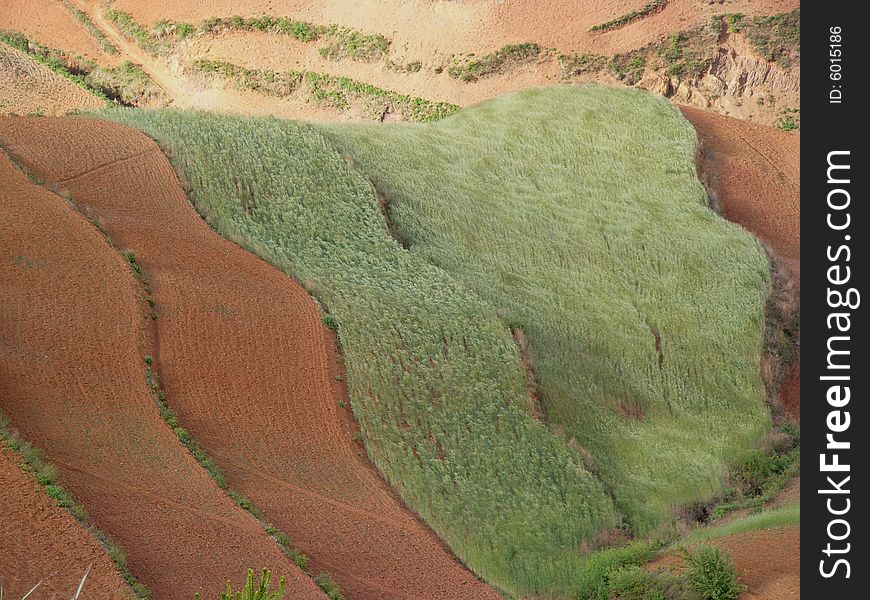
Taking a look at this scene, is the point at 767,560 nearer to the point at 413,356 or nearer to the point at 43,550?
the point at 413,356

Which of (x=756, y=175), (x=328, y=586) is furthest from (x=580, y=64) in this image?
(x=328, y=586)

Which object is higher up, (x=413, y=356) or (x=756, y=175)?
(x=756, y=175)

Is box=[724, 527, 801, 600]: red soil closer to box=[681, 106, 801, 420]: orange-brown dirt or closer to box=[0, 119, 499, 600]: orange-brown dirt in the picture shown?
box=[0, 119, 499, 600]: orange-brown dirt

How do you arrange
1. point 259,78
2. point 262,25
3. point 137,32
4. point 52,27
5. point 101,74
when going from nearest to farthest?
1. point 101,74
2. point 259,78
3. point 262,25
4. point 52,27
5. point 137,32

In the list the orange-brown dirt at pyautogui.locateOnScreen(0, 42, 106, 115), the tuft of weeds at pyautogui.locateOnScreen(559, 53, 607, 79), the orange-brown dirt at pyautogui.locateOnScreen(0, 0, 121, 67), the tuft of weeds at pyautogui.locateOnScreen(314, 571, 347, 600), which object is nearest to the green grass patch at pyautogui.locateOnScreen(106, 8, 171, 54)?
the orange-brown dirt at pyautogui.locateOnScreen(0, 0, 121, 67)

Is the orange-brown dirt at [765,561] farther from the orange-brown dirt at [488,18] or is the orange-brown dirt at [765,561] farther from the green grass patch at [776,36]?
the orange-brown dirt at [488,18]

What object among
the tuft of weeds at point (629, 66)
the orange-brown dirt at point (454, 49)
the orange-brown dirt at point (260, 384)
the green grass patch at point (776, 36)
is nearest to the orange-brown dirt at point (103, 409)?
the orange-brown dirt at point (260, 384)
